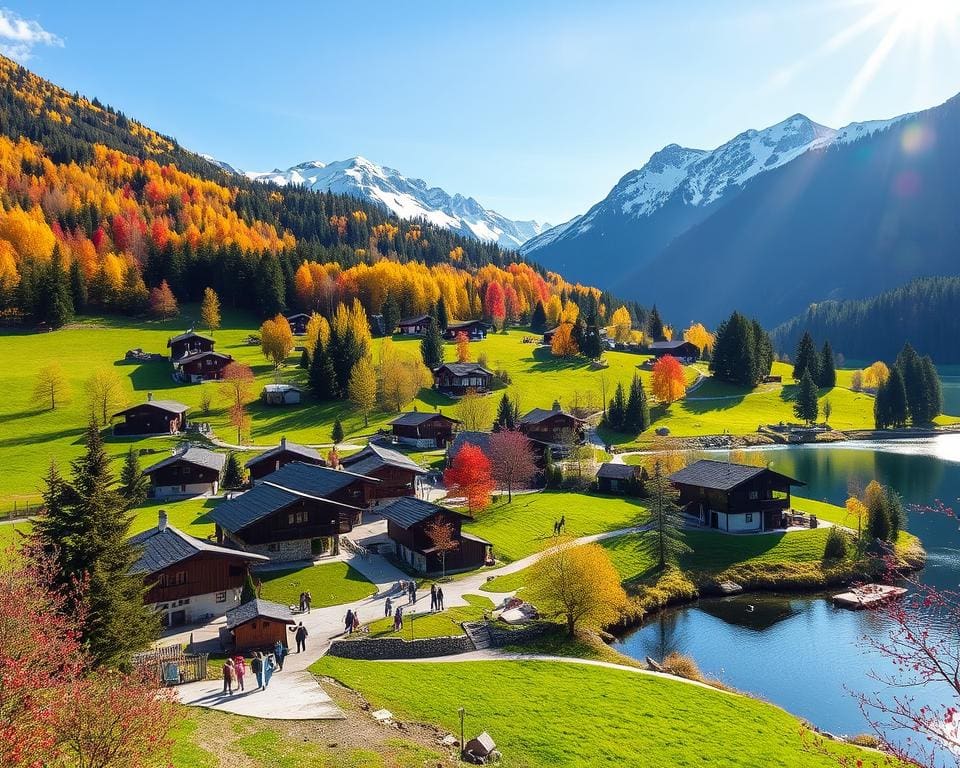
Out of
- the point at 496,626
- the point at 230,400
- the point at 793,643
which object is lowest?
the point at 793,643

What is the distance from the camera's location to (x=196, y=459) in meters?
72.1

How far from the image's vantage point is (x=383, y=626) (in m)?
41.4

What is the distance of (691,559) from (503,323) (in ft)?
423

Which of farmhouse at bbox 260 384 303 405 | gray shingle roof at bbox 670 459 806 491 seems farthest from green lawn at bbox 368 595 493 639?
farmhouse at bbox 260 384 303 405

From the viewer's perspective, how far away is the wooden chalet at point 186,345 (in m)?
118

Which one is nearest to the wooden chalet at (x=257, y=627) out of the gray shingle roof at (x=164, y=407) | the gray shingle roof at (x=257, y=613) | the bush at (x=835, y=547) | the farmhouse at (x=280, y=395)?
the gray shingle roof at (x=257, y=613)

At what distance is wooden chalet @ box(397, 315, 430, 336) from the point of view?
15700 cm

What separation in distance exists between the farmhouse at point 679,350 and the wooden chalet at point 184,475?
114m

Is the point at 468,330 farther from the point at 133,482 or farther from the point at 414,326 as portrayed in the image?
the point at 133,482

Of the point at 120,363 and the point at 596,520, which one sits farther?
the point at 120,363

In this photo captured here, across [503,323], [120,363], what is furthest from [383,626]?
[503,323]

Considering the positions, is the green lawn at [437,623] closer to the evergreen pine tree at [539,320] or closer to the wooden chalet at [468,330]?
the wooden chalet at [468,330]

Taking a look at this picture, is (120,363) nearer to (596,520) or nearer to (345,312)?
(345,312)

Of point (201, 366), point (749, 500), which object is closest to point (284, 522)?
point (749, 500)
